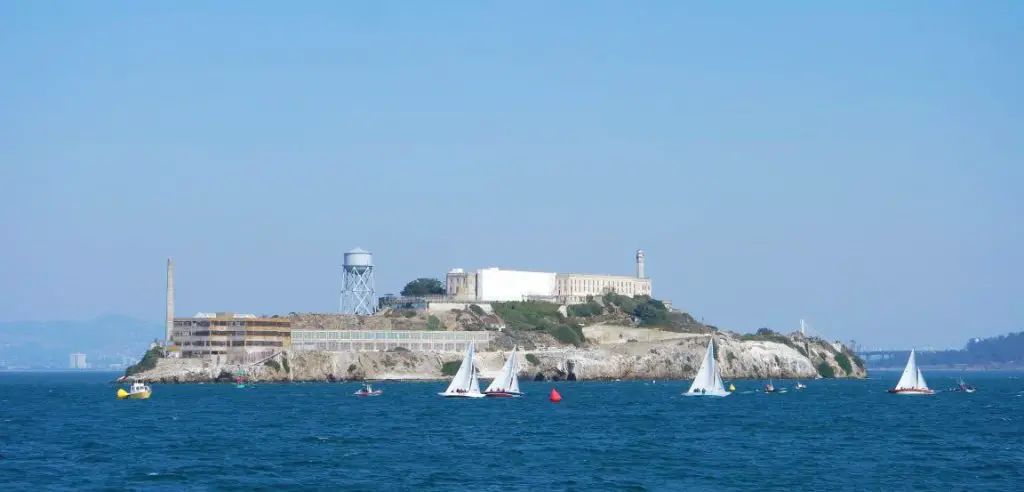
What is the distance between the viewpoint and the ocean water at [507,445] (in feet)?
215

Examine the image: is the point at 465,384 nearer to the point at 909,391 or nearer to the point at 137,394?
the point at 137,394

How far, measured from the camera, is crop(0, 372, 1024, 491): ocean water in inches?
2579

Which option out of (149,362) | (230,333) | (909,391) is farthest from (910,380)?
(149,362)

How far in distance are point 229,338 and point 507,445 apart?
111590 mm

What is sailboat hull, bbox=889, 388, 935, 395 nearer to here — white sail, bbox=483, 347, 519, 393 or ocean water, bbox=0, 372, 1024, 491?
ocean water, bbox=0, 372, 1024, 491

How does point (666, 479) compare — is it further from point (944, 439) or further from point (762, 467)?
point (944, 439)

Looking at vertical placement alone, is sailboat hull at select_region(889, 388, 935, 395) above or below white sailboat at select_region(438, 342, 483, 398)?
below

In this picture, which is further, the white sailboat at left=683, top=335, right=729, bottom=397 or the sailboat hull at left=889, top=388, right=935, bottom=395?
the sailboat hull at left=889, top=388, right=935, bottom=395

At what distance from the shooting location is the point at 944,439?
8931cm

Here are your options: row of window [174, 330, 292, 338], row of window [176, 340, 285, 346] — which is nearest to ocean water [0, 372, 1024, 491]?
A: row of window [176, 340, 285, 346]

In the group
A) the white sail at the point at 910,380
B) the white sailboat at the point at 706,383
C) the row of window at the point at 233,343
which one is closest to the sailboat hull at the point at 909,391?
the white sail at the point at 910,380

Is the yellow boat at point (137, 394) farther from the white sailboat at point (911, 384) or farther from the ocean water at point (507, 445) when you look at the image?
the white sailboat at point (911, 384)

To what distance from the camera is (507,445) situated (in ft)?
273

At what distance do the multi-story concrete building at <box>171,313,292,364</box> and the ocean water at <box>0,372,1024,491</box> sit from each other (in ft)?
162
